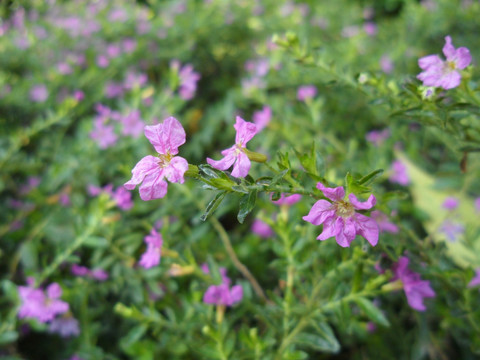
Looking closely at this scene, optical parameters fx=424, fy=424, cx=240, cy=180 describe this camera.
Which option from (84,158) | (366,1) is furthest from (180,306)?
(366,1)

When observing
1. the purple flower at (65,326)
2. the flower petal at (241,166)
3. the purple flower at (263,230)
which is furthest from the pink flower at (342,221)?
the purple flower at (65,326)

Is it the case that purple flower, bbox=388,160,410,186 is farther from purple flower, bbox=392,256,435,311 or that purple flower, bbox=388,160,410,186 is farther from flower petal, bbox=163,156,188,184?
flower petal, bbox=163,156,188,184

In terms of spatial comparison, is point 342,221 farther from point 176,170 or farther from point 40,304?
point 40,304

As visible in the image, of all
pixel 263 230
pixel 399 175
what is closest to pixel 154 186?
pixel 263 230

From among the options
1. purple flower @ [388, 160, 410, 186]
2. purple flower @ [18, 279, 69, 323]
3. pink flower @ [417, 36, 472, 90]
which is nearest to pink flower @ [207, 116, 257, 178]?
pink flower @ [417, 36, 472, 90]

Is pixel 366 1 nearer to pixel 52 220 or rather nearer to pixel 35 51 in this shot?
pixel 35 51

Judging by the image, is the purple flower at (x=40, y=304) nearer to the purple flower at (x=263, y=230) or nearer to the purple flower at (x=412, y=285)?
the purple flower at (x=263, y=230)

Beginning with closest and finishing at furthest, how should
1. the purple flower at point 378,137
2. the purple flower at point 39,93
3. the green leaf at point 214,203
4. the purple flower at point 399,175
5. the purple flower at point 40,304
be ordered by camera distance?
the green leaf at point 214,203
the purple flower at point 40,304
the purple flower at point 399,175
the purple flower at point 378,137
the purple flower at point 39,93
